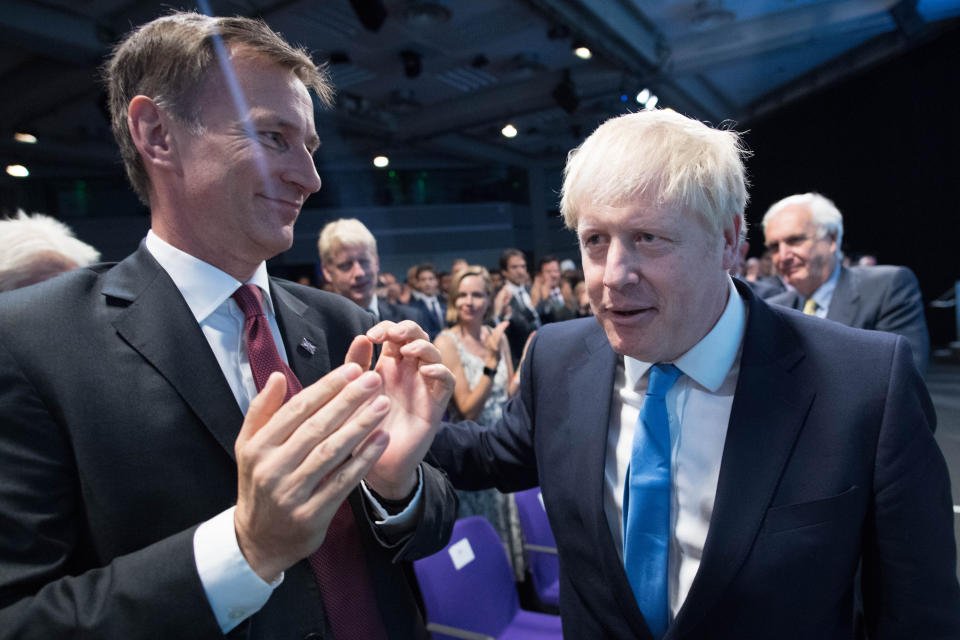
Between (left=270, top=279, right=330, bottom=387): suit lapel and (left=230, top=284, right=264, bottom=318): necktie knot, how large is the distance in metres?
0.08

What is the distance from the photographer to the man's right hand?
685mm

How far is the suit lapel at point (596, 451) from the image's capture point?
1069 mm

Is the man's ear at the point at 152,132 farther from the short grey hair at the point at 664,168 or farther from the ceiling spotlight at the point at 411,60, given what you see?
the ceiling spotlight at the point at 411,60

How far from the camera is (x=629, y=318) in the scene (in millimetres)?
1049

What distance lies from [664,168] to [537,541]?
2.14 metres

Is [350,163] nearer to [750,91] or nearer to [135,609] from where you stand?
[750,91]

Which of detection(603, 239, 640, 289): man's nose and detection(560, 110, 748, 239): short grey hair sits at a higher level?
detection(560, 110, 748, 239): short grey hair

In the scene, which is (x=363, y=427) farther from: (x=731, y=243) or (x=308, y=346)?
(x=731, y=243)

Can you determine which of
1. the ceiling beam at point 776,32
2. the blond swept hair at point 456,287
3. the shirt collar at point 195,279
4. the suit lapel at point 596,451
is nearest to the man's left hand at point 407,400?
the shirt collar at point 195,279

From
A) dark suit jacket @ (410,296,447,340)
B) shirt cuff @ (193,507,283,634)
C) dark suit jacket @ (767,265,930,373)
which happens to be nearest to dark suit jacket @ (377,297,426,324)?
dark suit jacket @ (410,296,447,340)

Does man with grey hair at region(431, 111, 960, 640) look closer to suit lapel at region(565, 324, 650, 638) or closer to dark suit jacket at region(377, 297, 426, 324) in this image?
suit lapel at region(565, 324, 650, 638)

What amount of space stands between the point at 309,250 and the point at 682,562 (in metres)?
13.4

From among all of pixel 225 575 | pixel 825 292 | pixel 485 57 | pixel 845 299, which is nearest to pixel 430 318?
pixel 825 292

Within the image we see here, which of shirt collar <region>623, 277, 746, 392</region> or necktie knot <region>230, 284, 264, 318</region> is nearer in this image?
necktie knot <region>230, 284, 264, 318</region>
